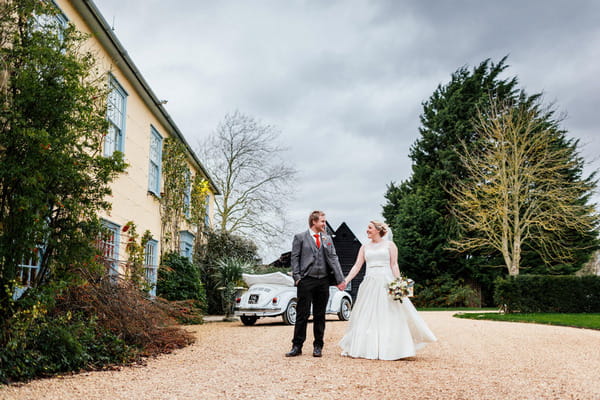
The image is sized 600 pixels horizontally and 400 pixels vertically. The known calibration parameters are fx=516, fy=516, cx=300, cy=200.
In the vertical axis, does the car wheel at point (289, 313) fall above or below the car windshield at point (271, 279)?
below

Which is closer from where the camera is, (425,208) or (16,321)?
(16,321)

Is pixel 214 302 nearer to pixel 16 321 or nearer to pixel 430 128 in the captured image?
pixel 16 321

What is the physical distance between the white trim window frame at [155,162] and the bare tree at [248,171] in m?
11.4

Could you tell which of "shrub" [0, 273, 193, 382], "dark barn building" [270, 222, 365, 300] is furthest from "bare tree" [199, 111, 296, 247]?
"shrub" [0, 273, 193, 382]

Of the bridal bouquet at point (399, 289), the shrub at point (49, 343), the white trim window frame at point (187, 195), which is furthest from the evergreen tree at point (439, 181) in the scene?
the shrub at point (49, 343)

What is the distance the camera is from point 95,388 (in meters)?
4.61

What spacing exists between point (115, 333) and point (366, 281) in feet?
10.9

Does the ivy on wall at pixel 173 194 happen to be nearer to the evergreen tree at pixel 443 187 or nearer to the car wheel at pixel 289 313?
the car wheel at pixel 289 313

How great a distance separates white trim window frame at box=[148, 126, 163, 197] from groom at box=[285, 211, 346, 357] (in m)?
7.55

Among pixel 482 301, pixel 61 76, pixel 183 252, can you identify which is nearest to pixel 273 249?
pixel 183 252

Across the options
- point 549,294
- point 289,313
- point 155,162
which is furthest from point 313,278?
point 549,294

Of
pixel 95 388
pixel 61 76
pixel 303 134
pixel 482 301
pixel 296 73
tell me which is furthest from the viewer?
pixel 482 301

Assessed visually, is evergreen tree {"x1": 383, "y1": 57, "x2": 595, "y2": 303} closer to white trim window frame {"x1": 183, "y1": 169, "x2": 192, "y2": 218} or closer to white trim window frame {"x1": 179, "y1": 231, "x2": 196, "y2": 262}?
white trim window frame {"x1": 179, "y1": 231, "x2": 196, "y2": 262}

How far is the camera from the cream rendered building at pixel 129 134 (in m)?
9.25
